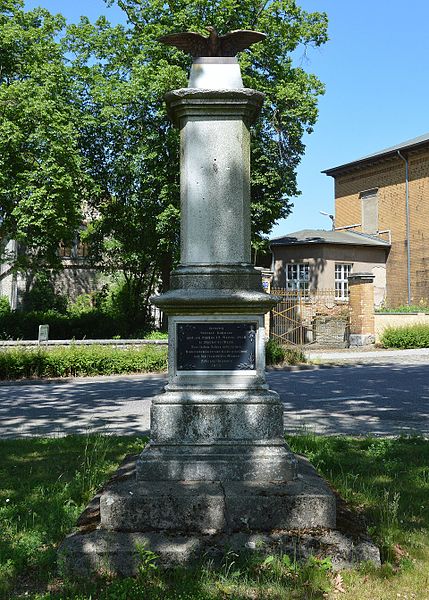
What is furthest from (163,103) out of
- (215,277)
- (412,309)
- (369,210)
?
(215,277)

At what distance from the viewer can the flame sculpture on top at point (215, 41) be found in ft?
18.1

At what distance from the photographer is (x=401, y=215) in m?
36.7

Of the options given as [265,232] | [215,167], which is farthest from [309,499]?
[265,232]

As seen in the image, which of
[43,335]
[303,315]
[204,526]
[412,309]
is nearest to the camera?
[204,526]

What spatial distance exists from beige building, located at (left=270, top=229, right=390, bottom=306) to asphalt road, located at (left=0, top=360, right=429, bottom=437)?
15.0 m

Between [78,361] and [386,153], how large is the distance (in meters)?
27.1

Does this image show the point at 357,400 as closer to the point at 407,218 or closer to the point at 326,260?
the point at 326,260

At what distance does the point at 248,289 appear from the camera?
5125 mm

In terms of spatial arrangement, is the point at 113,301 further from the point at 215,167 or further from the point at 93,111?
the point at 215,167

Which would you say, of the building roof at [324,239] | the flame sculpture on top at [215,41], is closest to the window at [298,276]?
the building roof at [324,239]

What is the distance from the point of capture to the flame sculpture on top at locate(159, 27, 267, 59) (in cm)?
551

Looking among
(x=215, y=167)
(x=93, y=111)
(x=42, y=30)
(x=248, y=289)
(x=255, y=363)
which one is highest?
(x=42, y=30)

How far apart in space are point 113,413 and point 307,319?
18.8 metres

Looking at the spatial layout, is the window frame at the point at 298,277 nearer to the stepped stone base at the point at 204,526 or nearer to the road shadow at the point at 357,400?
the road shadow at the point at 357,400
